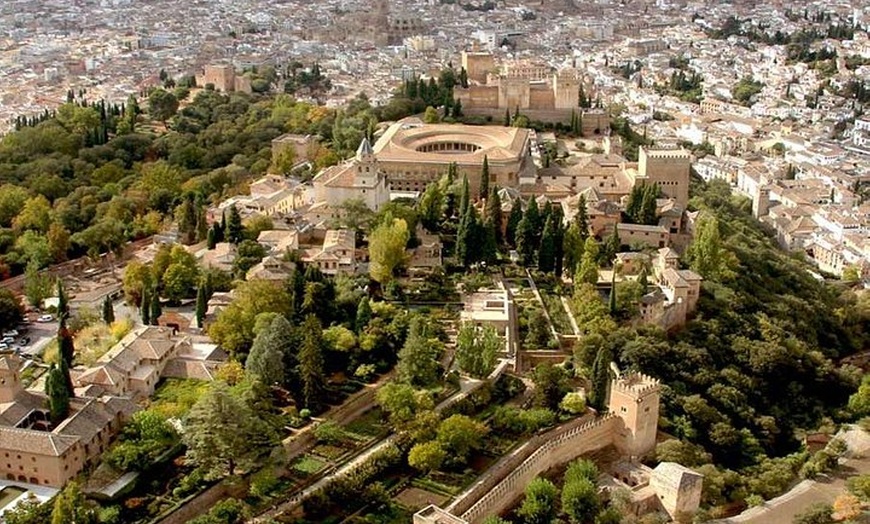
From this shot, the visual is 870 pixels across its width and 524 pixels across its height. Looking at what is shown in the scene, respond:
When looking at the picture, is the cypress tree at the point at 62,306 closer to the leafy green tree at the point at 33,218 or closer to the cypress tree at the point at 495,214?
the leafy green tree at the point at 33,218

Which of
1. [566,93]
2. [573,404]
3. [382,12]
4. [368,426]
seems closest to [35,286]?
[368,426]

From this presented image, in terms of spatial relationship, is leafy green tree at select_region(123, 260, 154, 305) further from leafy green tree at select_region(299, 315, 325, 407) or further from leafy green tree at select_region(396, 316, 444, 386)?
leafy green tree at select_region(396, 316, 444, 386)

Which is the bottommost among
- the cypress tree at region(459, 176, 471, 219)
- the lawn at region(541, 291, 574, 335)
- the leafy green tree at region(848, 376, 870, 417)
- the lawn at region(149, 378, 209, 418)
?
the leafy green tree at region(848, 376, 870, 417)

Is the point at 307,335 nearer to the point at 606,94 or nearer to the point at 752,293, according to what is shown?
the point at 752,293

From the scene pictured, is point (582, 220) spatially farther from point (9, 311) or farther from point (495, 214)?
point (9, 311)

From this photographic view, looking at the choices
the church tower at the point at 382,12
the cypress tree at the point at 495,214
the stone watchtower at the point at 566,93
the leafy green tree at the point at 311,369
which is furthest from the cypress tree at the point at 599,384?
the church tower at the point at 382,12

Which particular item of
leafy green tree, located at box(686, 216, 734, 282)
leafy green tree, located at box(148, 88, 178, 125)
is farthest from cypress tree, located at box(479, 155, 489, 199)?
leafy green tree, located at box(148, 88, 178, 125)
